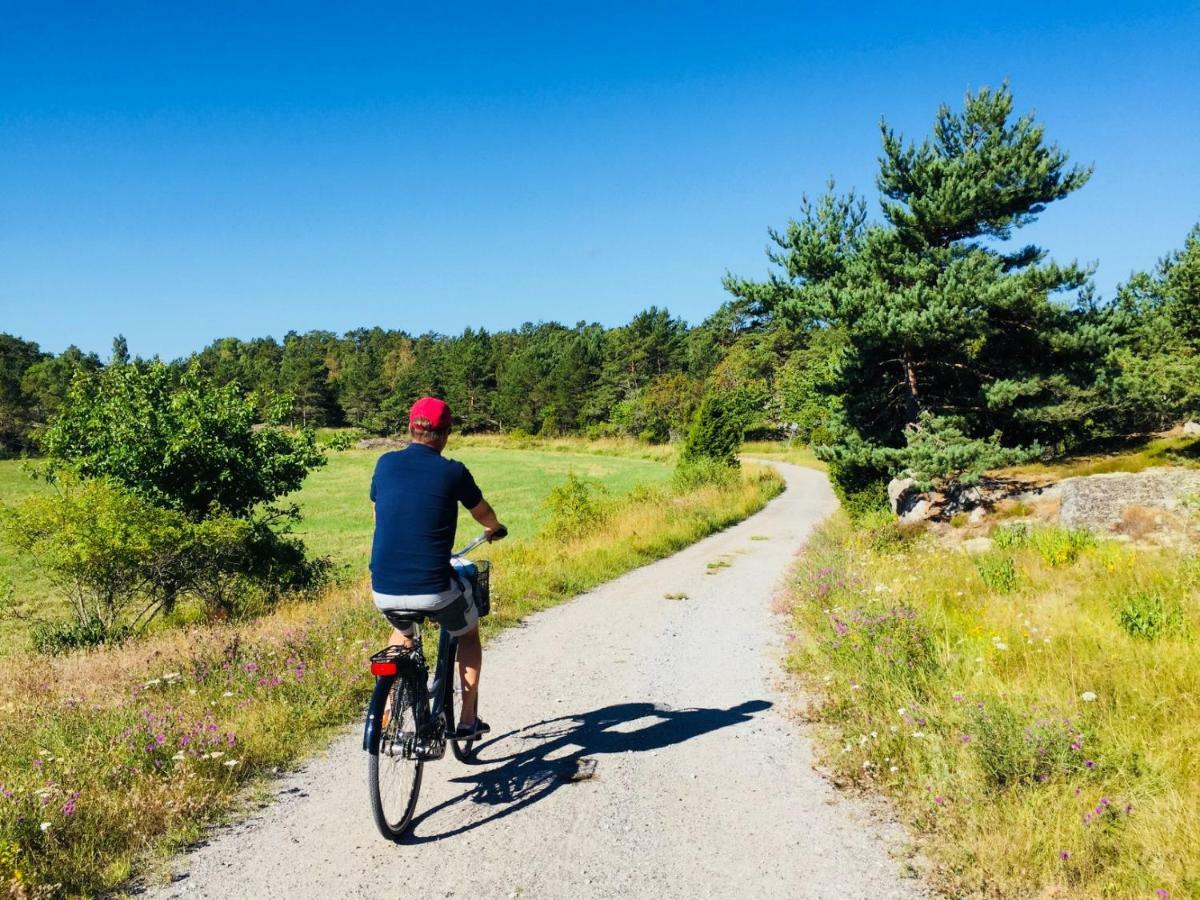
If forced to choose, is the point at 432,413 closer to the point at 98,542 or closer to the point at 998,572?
the point at 998,572

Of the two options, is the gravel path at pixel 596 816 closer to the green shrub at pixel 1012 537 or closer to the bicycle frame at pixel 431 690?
the bicycle frame at pixel 431 690

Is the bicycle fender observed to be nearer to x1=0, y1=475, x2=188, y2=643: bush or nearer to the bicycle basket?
the bicycle basket

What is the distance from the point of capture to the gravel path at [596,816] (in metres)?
3.48

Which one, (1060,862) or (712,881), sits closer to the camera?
(1060,862)

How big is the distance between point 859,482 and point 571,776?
16.2 metres

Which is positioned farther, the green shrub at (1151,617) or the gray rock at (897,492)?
the gray rock at (897,492)

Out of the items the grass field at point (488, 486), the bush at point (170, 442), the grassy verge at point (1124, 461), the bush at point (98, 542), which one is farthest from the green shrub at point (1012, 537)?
the bush at point (98, 542)

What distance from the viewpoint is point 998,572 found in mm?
8711

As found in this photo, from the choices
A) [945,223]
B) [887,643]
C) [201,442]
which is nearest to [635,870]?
[887,643]

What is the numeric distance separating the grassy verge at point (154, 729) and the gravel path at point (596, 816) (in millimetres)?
383

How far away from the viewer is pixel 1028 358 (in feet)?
51.3

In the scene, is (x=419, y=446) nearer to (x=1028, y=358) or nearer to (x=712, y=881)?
(x=712, y=881)

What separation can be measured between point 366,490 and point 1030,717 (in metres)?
46.9

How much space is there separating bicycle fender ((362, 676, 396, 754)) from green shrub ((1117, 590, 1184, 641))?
21.1 feet
